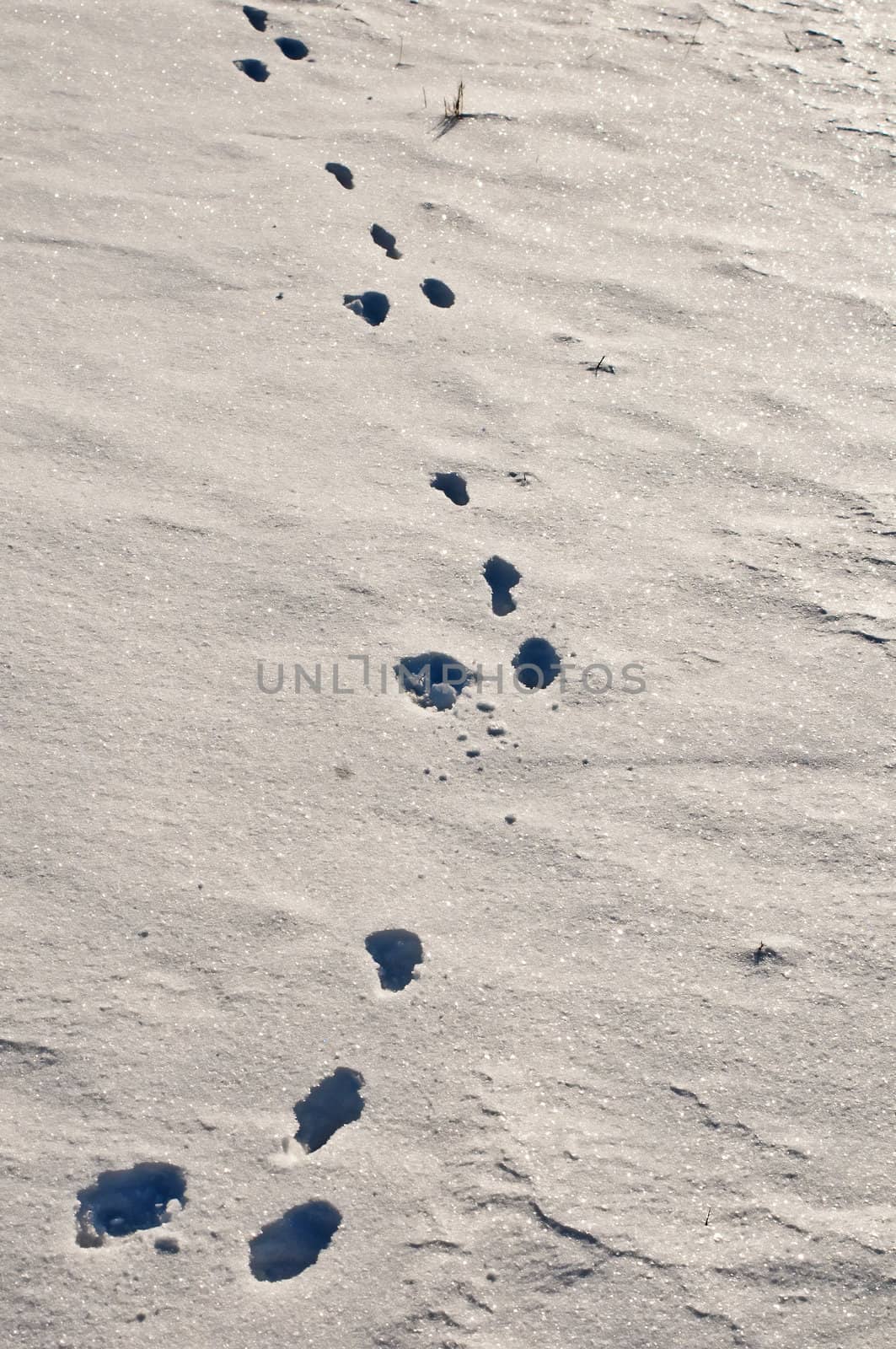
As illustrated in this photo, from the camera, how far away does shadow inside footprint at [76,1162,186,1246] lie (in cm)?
166

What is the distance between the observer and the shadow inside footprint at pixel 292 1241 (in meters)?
1.66

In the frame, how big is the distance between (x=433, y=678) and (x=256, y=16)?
2235 millimetres

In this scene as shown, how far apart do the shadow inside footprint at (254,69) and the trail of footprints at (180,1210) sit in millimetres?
2700

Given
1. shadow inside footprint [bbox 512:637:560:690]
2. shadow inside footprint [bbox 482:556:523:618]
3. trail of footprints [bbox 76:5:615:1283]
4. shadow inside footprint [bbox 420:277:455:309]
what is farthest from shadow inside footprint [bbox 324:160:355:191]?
trail of footprints [bbox 76:5:615:1283]

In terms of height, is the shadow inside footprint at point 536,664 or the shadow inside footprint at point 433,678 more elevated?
the shadow inside footprint at point 536,664

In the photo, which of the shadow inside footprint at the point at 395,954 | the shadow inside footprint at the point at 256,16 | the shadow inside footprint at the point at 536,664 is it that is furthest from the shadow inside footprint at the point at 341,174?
the shadow inside footprint at the point at 395,954

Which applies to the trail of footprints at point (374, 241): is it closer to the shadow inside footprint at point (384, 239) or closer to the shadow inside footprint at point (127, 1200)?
the shadow inside footprint at point (384, 239)

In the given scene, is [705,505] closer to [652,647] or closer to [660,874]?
[652,647]

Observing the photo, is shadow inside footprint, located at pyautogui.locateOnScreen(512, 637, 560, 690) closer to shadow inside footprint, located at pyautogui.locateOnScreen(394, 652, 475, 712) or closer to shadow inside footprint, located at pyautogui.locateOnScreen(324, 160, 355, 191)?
shadow inside footprint, located at pyautogui.locateOnScreen(394, 652, 475, 712)

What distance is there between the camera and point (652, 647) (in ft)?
7.63

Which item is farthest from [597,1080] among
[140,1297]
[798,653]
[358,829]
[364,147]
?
[364,147]

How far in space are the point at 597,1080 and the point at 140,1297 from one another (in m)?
0.72

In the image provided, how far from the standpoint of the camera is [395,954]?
1.92m

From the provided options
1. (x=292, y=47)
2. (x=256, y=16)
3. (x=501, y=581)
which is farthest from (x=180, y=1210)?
(x=256, y=16)
